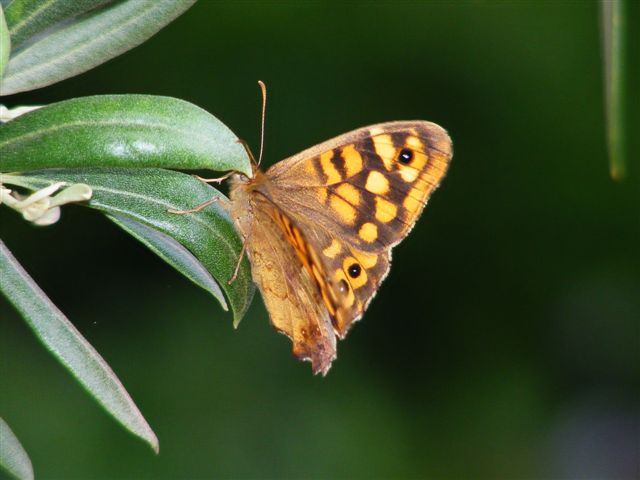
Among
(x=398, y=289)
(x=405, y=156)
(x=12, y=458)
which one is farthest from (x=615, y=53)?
(x=398, y=289)

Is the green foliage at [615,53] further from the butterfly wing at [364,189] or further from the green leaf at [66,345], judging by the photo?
the green leaf at [66,345]

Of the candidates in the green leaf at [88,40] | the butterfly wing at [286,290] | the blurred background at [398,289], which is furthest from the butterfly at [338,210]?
the blurred background at [398,289]

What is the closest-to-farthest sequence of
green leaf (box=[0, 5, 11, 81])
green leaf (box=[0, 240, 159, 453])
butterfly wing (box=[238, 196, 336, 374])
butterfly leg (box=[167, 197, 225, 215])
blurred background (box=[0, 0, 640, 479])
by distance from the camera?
1. green leaf (box=[0, 5, 11, 81])
2. green leaf (box=[0, 240, 159, 453])
3. butterfly leg (box=[167, 197, 225, 215])
4. butterfly wing (box=[238, 196, 336, 374])
5. blurred background (box=[0, 0, 640, 479])

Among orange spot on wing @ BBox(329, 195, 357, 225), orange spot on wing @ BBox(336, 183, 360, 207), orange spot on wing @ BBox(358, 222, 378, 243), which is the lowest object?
orange spot on wing @ BBox(358, 222, 378, 243)

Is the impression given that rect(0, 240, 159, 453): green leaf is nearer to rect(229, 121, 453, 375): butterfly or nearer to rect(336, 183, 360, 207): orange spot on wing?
rect(229, 121, 453, 375): butterfly

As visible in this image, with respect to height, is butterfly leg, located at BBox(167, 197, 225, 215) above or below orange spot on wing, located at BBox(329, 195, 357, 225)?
above

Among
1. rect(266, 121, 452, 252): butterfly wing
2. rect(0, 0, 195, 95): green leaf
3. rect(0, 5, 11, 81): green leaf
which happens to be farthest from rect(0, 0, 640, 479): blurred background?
rect(0, 5, 11, 81): green leaf

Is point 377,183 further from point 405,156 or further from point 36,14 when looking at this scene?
point 36,14
